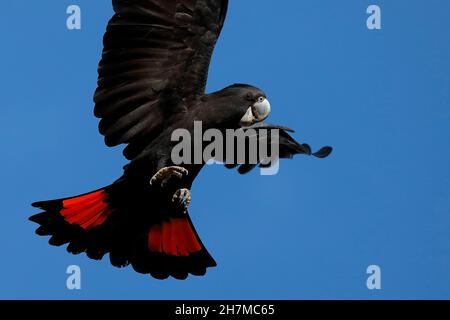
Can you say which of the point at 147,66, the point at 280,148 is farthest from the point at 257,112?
the point at 147,66

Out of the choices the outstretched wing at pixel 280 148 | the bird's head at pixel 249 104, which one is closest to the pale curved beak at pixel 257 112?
the bird's head at pixel 249 104

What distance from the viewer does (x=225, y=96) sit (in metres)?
9.15

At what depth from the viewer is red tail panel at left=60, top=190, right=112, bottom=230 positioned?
31.0 feet

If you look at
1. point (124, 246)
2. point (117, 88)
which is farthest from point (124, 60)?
point (124, 246)

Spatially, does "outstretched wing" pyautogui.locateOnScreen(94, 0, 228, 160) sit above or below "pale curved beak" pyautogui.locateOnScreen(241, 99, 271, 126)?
above

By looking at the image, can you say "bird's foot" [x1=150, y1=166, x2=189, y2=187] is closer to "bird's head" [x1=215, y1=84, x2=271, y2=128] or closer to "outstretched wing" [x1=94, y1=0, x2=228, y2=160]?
"outstretched wing" [x1=94, y1=0, x2=228, y2=160]

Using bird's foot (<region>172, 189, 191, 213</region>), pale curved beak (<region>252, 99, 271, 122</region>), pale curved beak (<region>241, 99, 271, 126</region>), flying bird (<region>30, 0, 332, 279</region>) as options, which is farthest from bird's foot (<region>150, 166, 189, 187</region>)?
pale curved beak (<region>252, 99, 271, 122</region>)

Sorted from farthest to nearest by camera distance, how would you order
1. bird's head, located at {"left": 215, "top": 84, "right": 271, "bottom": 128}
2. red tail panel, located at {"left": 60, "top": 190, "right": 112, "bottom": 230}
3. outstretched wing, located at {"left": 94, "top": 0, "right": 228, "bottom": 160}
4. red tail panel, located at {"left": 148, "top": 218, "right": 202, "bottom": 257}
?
red tail panel, located at {"left": 148, "top": 218, "right": 202, "bottom": 257}, red tail panel, located at {"left": 60, "top": 190, "right": 112, "bottom": 230}, outstretched wing, located at {"left": 94, "top": 0, "right": 228, "bottom": 160}, bird's head, located at {"left": 215, "top": 84, "right": 271, "bottom": 128}

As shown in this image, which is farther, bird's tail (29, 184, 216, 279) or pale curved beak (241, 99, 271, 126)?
bird's tail (29, 184, 216, 279)

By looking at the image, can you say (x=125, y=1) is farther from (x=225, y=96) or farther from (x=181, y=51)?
(x=225, y=96)

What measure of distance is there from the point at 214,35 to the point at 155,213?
239 centimetres

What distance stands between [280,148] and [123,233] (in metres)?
2.32

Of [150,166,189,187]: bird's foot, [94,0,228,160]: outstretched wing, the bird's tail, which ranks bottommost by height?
the bird's tail

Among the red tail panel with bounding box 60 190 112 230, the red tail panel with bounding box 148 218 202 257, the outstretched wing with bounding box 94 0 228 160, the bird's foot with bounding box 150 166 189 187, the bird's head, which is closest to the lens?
the bird's foot with bounding box 150 166 189 187
